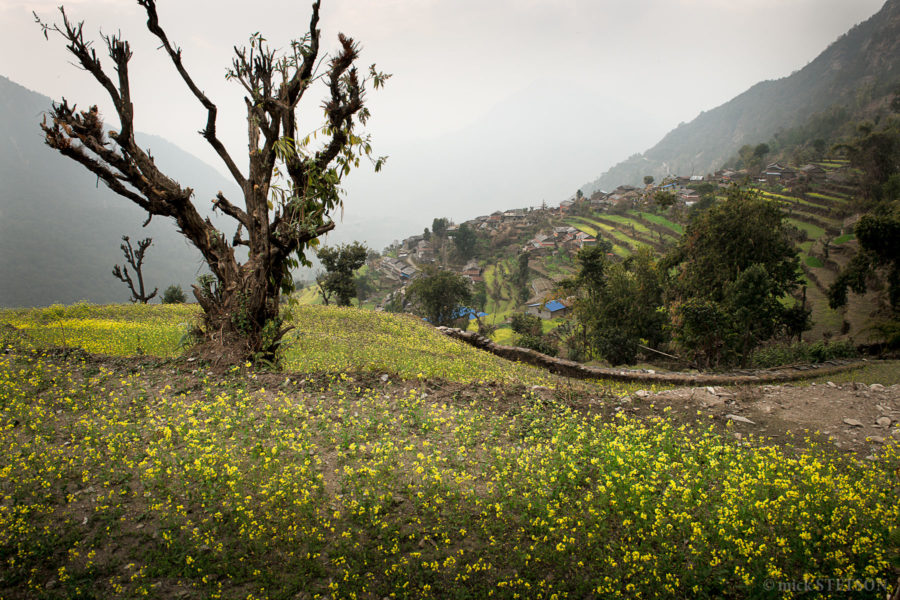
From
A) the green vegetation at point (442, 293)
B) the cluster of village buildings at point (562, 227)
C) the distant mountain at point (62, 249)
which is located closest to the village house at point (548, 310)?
the cluster of village buildings at point (562, 227)

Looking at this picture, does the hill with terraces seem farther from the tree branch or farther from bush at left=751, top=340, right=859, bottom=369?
the tree branch

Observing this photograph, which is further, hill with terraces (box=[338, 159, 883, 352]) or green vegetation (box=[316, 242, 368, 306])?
hill with terraces (box=[338, 159, 883, 352])

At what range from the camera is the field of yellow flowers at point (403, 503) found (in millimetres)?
4027

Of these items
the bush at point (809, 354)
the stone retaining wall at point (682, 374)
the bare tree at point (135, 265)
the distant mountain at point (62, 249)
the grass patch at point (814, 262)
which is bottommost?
the bush at point (809, 354)

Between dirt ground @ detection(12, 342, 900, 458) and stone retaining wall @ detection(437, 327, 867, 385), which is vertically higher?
dirt ground @ detection(12, 342, 900, 458)

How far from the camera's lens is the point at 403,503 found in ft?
16.7

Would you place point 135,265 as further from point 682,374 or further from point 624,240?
point 624,240

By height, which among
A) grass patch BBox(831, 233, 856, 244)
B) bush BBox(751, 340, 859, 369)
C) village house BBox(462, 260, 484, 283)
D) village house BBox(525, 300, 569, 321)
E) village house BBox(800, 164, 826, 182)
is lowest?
Answer: village house BBox(525, 300, 569, 321)

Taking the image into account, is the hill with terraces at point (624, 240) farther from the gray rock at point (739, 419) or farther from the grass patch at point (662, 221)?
the gray rock at point (739, 419)

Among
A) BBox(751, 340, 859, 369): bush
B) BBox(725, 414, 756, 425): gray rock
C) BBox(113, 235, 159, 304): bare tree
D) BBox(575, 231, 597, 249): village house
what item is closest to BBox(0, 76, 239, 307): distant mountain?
BBox(575, 231, 597, 249): village house

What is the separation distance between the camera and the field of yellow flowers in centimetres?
403

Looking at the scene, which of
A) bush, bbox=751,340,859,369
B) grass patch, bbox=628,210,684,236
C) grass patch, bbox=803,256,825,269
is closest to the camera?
bush, bbox=751,340,859,369

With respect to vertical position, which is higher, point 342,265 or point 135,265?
point 135,265

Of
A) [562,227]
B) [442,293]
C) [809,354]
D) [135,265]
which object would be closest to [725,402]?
[809,354]
